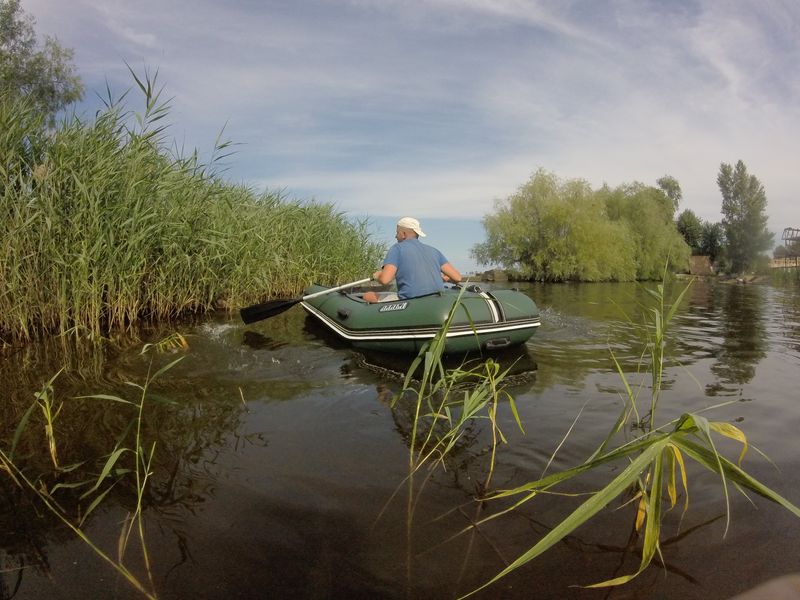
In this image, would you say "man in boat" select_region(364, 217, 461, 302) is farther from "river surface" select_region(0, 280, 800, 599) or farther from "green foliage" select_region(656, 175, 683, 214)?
"green foliage" select_region(656, 175, 683, 214)

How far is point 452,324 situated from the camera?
16.3 ft

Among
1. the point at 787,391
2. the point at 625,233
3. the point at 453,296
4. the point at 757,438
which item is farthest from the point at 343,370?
the point at 625,233

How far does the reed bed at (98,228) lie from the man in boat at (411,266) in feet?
10.0

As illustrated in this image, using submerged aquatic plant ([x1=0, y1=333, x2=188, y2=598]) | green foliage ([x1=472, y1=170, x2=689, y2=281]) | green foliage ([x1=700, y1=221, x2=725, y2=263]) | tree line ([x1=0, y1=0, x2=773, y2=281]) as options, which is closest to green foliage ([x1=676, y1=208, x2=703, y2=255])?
green foliage ([x1=700, y1=221, x2=725, y2=263])

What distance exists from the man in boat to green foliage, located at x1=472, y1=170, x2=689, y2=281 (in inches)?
787

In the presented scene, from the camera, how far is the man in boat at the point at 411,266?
5652mm

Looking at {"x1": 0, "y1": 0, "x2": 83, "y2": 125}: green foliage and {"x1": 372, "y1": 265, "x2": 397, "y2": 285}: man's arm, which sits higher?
Answer: {"x1": 0, "y1": 0, "x2": 83, "y2": 125}: green foliage

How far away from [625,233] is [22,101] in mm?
26772

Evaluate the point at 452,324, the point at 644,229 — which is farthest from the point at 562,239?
the point at 452,324

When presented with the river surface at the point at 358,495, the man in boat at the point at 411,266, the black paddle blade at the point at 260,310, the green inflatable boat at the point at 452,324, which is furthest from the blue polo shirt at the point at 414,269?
the black paddle blade at the point at 260,310

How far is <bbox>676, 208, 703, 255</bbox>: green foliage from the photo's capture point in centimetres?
4231

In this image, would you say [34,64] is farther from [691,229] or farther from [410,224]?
[691,229]

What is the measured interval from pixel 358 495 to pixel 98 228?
4957 millimetres

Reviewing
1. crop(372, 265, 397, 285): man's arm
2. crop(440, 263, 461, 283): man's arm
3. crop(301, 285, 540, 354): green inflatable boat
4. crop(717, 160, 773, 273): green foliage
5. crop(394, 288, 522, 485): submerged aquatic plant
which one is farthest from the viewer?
crop(717, 160, 773, 273): green foliage
